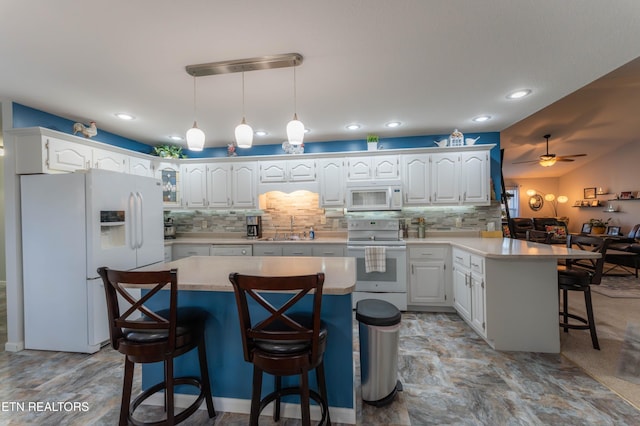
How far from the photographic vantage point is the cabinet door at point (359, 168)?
13.1 ft

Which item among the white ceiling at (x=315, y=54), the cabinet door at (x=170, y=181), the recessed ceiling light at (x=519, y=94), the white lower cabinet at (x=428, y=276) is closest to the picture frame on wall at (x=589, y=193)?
the white ceiling at (x=315, y=54)

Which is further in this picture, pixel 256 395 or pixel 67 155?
pixel 67 155

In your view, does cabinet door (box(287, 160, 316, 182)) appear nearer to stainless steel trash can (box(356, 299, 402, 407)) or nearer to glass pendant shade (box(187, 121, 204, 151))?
glass pendant shade (box(187, 121, 204, 151))

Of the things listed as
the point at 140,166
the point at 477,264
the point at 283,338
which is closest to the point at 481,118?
the point at 477,264

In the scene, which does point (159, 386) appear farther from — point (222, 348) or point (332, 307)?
point (332, 307)

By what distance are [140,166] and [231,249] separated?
5.68ft

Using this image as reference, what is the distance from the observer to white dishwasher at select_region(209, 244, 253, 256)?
3.99 meters

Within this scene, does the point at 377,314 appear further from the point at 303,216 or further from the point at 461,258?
the point at 303,216

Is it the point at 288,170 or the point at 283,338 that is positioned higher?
the point at 288,170

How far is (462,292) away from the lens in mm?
3213

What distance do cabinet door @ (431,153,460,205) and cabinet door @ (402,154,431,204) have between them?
0.08 m

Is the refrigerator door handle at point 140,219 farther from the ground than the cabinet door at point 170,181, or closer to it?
closer to it

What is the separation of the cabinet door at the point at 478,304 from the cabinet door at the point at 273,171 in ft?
9.15

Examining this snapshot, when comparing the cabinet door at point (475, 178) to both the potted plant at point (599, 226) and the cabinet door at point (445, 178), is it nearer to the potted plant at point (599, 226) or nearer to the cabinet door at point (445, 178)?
the cabinet door at point (445, 178)
